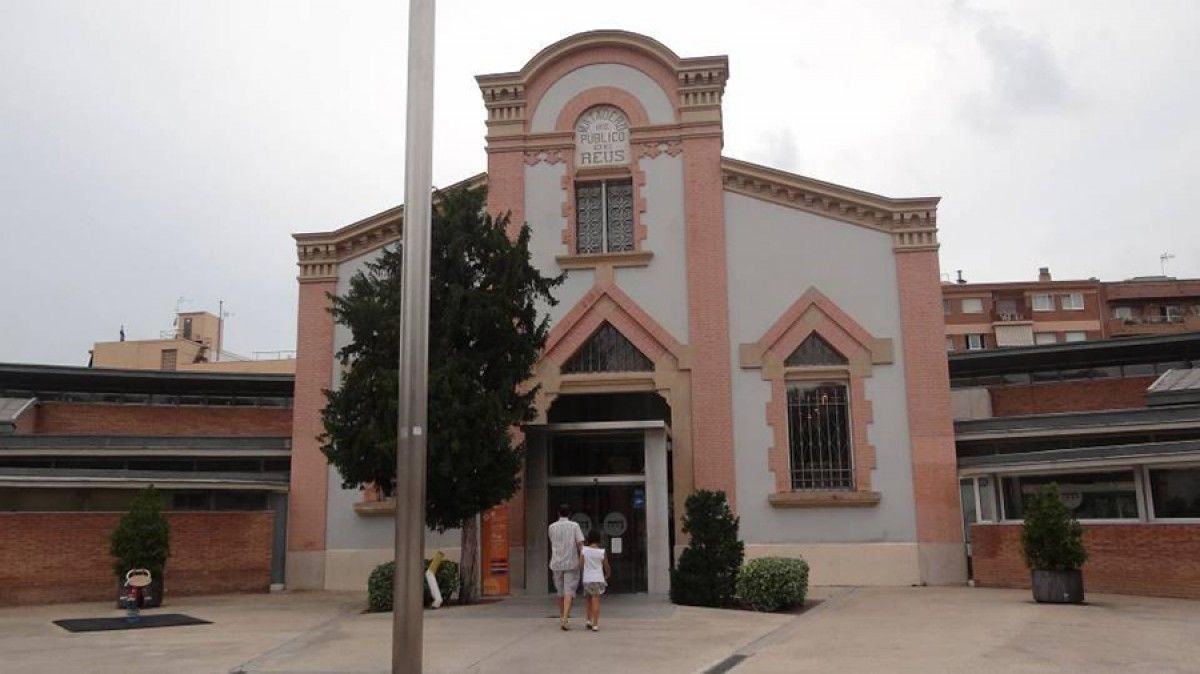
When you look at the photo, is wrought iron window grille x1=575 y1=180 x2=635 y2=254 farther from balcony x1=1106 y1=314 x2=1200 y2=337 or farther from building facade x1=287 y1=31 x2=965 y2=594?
balcony x1=1106 y1=314 x2=1200 y2=337

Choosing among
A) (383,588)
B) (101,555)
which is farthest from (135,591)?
(383,588)

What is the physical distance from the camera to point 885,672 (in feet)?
37.6

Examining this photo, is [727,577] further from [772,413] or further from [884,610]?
[772,413]

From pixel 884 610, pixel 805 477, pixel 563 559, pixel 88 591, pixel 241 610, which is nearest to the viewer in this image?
pixel 563 559

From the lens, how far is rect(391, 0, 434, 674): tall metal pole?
9477 mm

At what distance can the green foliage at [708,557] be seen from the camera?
18.6m

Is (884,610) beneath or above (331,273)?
beneath

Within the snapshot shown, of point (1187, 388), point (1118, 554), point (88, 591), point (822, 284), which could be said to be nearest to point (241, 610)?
point (88, 591)

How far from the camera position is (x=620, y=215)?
84.1ft

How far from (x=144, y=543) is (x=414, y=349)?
14002 millimetres

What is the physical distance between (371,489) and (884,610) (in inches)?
495

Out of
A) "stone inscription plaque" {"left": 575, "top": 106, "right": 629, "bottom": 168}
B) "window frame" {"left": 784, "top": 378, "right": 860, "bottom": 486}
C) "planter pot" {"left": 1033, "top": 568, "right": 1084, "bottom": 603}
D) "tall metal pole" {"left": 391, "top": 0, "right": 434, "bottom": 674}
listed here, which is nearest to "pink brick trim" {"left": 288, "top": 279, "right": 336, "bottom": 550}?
"stone inscription plaque" {"left": 575, "top": 106, "right": 629, "bottom": 168}

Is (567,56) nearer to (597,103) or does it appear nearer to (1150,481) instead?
(597,103)

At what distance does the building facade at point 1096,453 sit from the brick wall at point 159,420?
61.3ft
